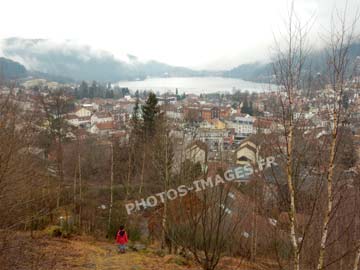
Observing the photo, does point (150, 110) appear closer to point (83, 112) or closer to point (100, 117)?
point (100, 117)

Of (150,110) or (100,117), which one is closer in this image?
(150,110)

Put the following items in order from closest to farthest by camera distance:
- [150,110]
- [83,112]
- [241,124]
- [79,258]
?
[79,258], [150,110], [241,124], [83,112]

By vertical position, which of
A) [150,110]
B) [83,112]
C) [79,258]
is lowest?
[79,258]

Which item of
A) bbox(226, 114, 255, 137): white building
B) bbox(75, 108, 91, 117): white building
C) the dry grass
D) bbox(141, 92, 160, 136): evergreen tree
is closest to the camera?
the dry grass

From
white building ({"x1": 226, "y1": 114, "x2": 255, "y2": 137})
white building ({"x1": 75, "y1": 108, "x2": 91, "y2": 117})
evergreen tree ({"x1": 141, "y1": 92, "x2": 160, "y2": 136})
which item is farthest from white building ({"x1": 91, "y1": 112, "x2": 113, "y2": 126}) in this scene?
evergreen tree ({"x1": 141, "y1": 92, "x2": 160, "y2": 136})

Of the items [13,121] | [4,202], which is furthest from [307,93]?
[4,202]

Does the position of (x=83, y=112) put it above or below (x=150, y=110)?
below

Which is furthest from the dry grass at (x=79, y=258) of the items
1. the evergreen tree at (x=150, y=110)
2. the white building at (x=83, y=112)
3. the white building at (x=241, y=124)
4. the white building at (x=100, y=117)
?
the white building at (x=83, y=112)

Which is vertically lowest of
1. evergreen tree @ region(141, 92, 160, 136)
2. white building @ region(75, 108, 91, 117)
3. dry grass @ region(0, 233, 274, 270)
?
dry grass @ region(0, 233, 274, 270)

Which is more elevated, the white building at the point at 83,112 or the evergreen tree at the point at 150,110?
the evergreen tree at the point at 150,110

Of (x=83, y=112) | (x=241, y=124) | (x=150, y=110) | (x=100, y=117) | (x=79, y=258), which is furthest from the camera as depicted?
(x=83, y=112)

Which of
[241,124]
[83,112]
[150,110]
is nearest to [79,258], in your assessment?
[150,110]

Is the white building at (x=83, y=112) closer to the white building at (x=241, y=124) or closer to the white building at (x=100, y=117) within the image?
the white building at (x=100, y=117)

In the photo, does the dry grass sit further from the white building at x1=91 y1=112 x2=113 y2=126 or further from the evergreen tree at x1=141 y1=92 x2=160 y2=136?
the white building at x1=91 y1=112 x2=113 y2=126
